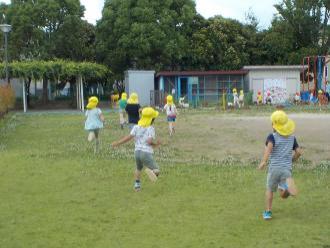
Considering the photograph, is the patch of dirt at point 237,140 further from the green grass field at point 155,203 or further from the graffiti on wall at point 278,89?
the graffiti on wall at point 278,89

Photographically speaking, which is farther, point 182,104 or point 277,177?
point 182,104

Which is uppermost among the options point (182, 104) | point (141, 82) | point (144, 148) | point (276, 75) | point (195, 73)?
point (195, 73)

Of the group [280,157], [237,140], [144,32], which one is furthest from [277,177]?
[144,32]

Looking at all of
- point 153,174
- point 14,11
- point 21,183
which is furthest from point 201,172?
point 14,11

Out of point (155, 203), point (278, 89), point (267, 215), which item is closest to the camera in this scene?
point (267, 215)

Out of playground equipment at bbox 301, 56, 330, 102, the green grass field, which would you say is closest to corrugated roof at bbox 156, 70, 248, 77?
playground equipment at bbox 301, 56, 330, 102

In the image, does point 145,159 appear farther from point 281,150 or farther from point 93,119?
point 93,119

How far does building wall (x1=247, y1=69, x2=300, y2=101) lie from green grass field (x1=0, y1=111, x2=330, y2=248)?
33.3 meters

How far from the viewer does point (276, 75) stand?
47906 millimetres

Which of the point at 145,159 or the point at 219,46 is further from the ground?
the point at 219,46

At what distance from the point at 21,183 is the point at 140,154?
2.42 metres

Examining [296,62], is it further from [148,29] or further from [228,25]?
[148,29]

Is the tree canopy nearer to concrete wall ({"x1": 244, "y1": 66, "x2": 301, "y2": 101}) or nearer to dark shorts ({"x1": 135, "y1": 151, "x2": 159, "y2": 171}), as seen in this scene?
concrete wall ({"x1": 244, "y1": 66, "x2": 301, "y2": 101})

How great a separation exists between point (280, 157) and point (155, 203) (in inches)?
84.3
